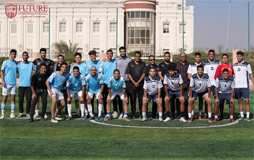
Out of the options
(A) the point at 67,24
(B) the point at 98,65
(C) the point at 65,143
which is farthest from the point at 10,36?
(C) the point at 65,143

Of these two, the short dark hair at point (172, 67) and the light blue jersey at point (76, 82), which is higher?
the short dark hair at point (172, 67)

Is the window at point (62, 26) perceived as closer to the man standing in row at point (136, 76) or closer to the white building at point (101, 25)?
the white building at point (101, 25)

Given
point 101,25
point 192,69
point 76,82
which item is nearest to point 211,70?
point 192,69

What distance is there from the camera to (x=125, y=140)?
8.23 m

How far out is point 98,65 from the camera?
11.6m

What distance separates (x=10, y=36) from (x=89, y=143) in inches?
2120

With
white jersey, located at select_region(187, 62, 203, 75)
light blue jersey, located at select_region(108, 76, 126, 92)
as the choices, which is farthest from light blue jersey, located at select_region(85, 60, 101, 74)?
white jersey, located at select_region(187, 62, 203, 75)

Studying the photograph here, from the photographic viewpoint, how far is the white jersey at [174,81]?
10.8m

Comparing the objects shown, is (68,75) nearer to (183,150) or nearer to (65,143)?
(65,143)

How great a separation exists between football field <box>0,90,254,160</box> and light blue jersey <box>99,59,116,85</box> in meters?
1.48

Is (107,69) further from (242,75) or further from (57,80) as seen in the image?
(242,75)

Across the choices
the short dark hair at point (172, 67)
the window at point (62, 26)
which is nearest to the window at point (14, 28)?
the window at point (62, 26)

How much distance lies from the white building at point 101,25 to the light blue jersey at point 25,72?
44840 mm

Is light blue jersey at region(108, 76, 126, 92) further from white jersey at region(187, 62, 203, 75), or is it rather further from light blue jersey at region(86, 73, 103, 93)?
white jersey at region(187, 62, 203, 75)
